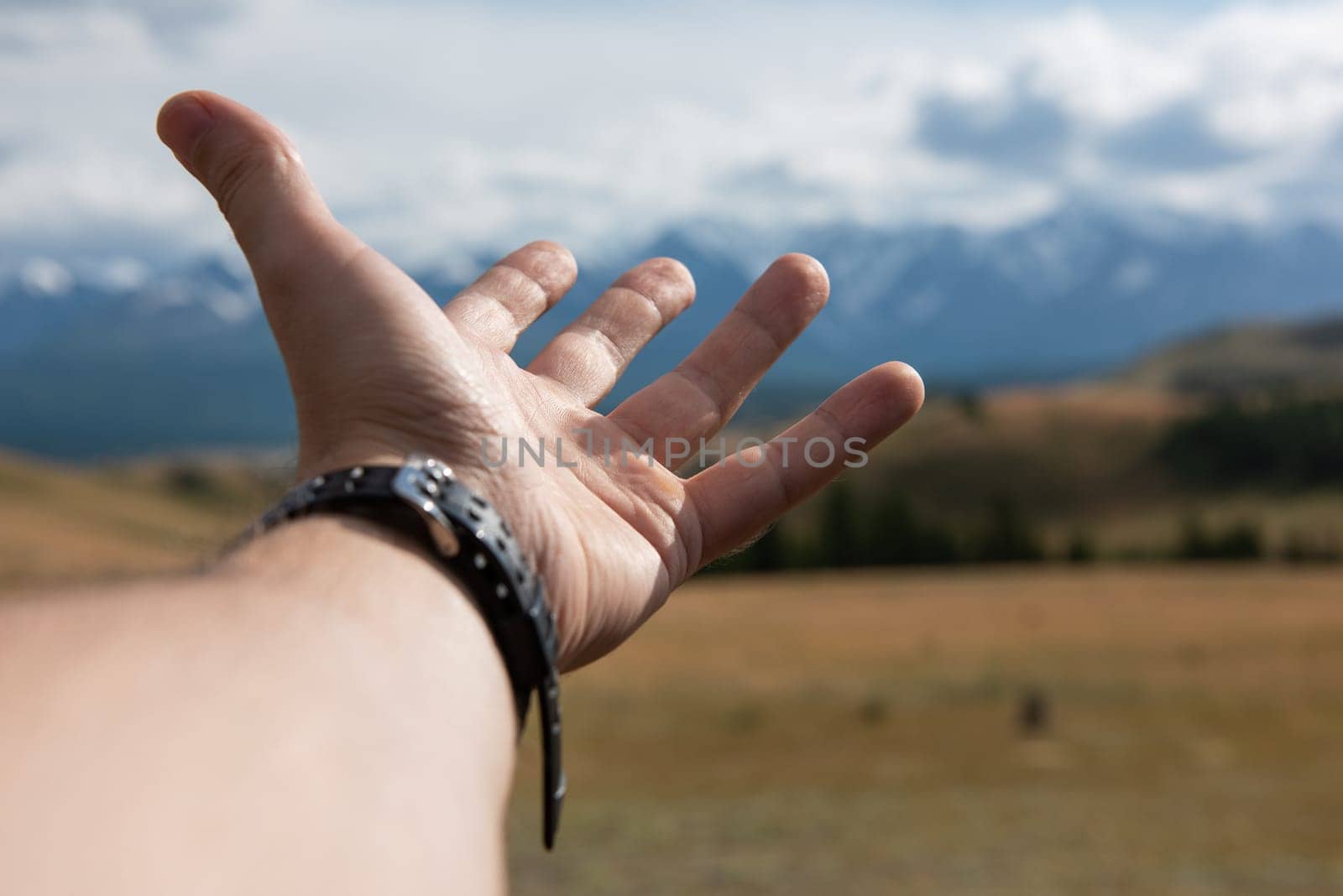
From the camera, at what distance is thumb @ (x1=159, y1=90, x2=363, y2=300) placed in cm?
258

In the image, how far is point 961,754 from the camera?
21.5 m

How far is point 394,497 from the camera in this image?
2166 mm

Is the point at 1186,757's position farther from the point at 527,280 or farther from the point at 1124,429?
the point at 1124,429

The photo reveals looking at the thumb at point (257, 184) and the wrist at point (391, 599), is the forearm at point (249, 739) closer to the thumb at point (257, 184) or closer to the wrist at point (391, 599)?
the wrist at point (391, 599)

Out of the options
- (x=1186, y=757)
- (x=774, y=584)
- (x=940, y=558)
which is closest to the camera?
(x=1186, y=757)

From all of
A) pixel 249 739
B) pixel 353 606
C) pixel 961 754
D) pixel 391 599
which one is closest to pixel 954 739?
pixel 961 754

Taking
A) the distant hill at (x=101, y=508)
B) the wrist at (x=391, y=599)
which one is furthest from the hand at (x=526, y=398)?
the distant hill at (x=101, y=508)

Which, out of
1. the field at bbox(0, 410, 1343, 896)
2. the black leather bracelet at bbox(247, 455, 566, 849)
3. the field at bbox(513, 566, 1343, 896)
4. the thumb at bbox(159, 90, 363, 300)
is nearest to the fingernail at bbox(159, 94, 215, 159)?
the thumb at bbox(159, 90, 363, 300)

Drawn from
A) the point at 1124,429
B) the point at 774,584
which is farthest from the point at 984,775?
the point at 1124,429

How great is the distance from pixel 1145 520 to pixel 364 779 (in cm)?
10827

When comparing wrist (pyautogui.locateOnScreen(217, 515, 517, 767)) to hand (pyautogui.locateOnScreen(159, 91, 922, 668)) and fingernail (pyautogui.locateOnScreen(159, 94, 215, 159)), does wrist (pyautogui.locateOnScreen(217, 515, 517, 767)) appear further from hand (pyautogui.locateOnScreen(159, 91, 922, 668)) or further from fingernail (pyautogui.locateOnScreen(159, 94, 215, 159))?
fingernail (pyautogui.locateOnScreen(159, 94, 215, 159))

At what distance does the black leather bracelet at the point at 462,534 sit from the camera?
218cm

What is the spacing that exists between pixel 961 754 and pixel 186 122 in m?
20.7

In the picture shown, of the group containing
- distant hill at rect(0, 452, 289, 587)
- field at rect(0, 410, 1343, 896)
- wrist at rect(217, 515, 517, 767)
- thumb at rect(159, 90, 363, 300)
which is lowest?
distant hill at rect(0, 452, 289, 587)
